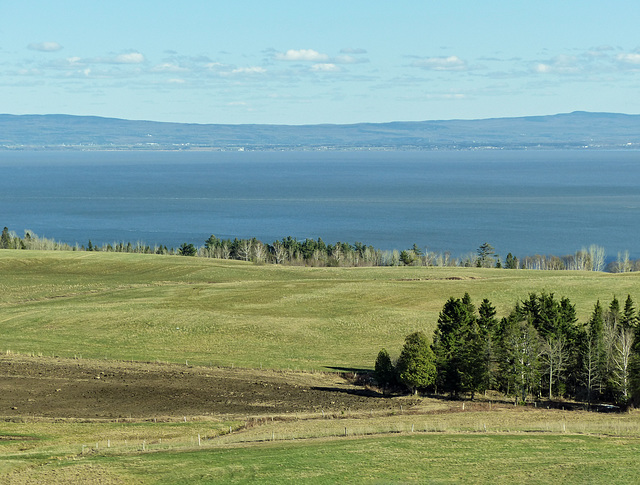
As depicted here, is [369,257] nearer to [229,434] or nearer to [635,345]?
[635,345]

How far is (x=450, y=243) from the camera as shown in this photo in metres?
164

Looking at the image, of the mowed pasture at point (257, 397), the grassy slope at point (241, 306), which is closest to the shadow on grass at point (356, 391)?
the mowed pasture at point (257, 397)

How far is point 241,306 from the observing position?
70.4 m

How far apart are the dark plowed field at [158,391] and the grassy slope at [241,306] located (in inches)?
137

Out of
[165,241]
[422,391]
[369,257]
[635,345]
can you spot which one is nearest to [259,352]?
[422,391]

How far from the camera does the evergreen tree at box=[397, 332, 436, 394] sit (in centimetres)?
4412

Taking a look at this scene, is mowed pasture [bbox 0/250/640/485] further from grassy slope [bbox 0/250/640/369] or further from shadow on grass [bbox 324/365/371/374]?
shadow on grass [bbox 324/365/371/374]

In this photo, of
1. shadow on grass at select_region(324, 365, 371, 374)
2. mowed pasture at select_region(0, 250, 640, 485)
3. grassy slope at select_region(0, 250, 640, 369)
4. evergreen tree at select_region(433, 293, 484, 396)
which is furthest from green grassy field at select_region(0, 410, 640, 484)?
grassy slope at select_region(0, 250, 640, 369)

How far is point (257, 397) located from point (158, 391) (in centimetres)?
545

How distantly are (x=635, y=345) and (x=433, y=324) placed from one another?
19040 millimetres

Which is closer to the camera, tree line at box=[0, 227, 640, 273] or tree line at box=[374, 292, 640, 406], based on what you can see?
tree line at box=[374, 292, 640, 406]

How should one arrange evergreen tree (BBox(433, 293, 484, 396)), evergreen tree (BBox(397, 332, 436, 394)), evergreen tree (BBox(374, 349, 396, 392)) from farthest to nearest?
evergreen tree (BBox(374, 349, 396, 392)), evergreen tree (BBox(397, 332, 436, 394)), evergreen tree (BBox(433, 293, 484, 396))

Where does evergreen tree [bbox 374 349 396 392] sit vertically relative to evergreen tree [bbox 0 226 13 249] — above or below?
below

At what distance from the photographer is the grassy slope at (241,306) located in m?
55.9
